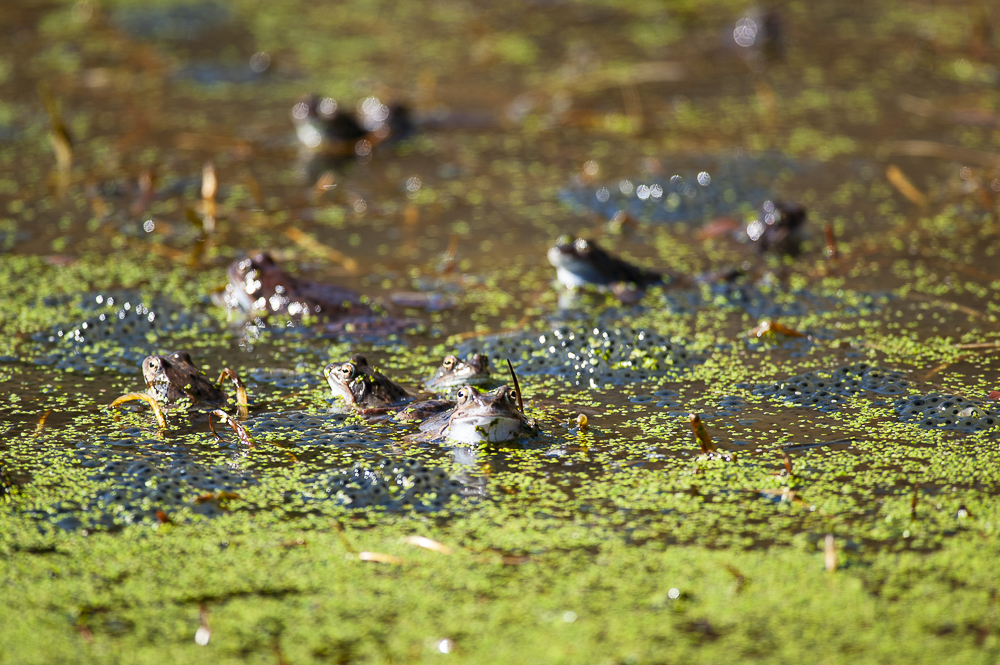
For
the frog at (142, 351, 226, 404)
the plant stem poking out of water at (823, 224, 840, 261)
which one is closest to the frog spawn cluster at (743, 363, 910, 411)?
the plant stem poking out of water at (823, 224, 840, 261)

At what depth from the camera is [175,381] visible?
350 cm

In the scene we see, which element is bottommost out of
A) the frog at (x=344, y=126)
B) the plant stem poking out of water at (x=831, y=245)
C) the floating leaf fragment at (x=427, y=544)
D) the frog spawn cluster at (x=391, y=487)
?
the floating leaf fragment at (x=427, y=544)

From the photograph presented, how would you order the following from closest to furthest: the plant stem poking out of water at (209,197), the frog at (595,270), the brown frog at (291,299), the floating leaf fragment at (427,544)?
the floating leaf fragment at (427,544)
the brown frog at (291,299)
the frog at (595,270)
the plant stem poking out of water at (209,197)

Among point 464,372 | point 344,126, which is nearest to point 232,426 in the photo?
point 464,372

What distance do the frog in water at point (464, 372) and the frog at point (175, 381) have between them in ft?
2.54

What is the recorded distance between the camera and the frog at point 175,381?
3.50m

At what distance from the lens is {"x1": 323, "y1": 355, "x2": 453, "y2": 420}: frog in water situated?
346 centimetres

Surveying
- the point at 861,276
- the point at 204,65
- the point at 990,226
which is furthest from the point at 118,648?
the point at 204,65

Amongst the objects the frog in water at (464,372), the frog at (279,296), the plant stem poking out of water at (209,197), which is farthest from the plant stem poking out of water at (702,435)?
the plant stem poking out of water at (209,197)

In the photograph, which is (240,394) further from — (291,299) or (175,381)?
(291,299)

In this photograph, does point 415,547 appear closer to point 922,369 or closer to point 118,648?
point 118,648

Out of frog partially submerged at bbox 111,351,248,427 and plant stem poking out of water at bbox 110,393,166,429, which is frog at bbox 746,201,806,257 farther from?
plant stem poking out of water at bbox 110,393,166,429

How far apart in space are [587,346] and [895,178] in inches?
114

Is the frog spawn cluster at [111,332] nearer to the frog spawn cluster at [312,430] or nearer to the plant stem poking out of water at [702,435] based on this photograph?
the frog spawn cluster at [312,430]
